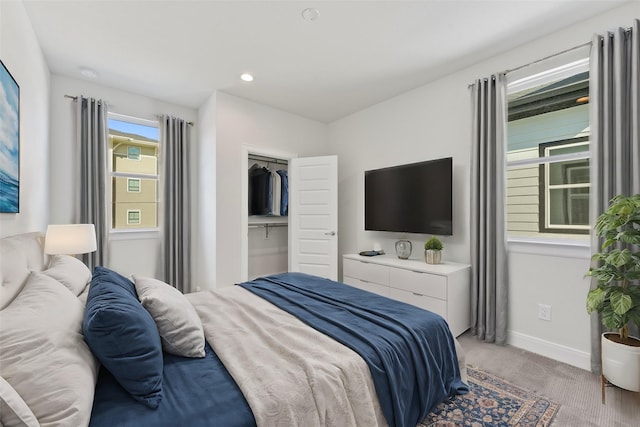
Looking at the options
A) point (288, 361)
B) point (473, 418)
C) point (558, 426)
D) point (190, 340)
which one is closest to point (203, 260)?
point (190, 340)

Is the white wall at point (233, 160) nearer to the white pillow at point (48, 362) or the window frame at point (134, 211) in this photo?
the window frame at point (134, 211)

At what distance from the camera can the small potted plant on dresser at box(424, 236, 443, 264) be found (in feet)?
9.74

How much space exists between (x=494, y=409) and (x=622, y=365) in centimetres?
86

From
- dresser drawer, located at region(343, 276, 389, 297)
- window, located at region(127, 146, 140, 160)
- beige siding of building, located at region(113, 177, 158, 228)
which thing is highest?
window, located at region(127, 146, 140, 160)

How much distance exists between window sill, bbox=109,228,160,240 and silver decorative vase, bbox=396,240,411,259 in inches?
122

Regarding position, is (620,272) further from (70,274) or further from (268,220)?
(268,220)

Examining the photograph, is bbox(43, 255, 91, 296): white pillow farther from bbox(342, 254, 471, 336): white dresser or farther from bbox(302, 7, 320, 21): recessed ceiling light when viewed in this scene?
bbox(342, 254, 471, 336): white dresser

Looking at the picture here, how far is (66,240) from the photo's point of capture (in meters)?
2.30

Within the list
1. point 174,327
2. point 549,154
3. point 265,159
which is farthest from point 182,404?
point 265,159

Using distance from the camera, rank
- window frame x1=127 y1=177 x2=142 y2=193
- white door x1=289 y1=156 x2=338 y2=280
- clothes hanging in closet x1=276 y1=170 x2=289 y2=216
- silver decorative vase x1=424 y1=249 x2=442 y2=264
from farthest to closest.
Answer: clothes hanging in closet x1=276 y1=170 x2=289 y2=216, white door x1=289 y1=156 x2=338 y2=280, window frame x1=127 y1=177 x2=142 y2=193, silver decorative vase x1=424 y1=249 x2=442 y2=264

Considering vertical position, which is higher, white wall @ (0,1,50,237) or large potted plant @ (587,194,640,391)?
white wall @ (0,1,50,237)

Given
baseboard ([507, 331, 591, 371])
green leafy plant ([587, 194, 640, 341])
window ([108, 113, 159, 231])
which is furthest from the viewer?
window ([108, 113, 159, 231])

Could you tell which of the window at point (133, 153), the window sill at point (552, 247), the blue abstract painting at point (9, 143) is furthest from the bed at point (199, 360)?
the window at point (133, 153)

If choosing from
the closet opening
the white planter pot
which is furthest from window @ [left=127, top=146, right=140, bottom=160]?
the white planter pot
